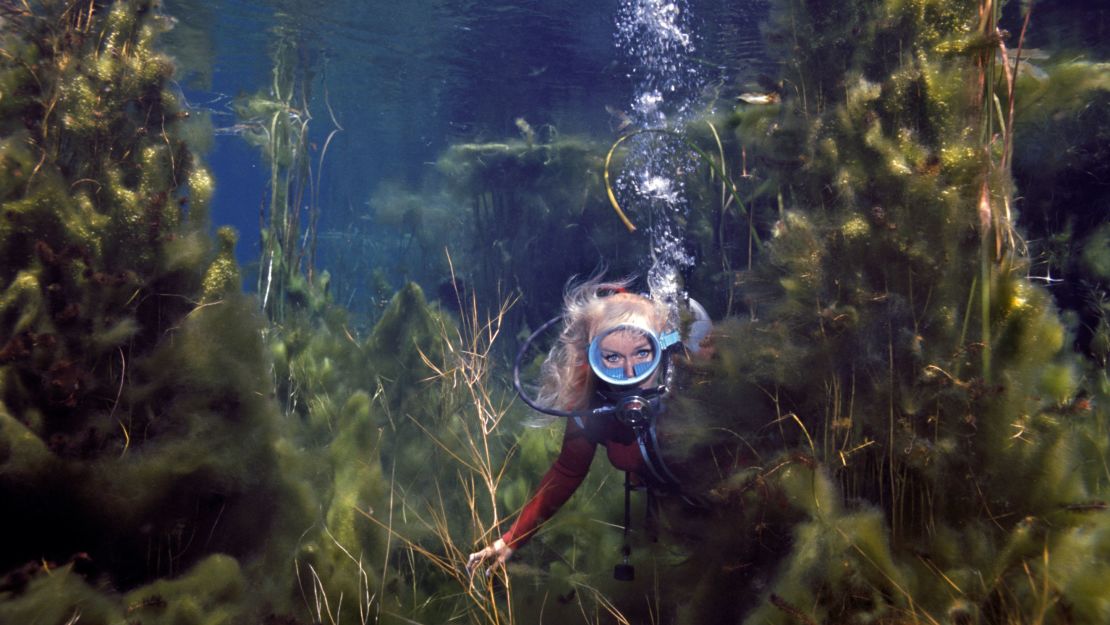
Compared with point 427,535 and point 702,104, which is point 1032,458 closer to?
point 427,535

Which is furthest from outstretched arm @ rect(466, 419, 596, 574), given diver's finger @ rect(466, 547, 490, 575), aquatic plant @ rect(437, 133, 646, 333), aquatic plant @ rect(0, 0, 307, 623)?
aquatic plant @ rect(437, 133, 646, 333)

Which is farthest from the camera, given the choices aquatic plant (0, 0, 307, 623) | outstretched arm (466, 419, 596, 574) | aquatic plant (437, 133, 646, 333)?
aquatic plant (437, 133, 646, 333)

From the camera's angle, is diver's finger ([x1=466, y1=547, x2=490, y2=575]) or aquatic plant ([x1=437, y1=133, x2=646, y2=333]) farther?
aquatic plant ([x1=437, y1=133, x2=646, y2=333])

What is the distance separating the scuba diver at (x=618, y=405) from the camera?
3.16 meters

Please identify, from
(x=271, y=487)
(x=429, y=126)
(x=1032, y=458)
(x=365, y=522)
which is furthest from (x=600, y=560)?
(x=429, y=126)

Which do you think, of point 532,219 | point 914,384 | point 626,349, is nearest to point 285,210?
point 626,349

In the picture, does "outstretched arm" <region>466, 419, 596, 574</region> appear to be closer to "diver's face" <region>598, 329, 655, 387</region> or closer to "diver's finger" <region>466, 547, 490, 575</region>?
"diver's finger" <region>466, 547, 490, 575</region>

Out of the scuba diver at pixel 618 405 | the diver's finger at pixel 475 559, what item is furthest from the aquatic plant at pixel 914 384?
the diver's finger at pixel 475 559

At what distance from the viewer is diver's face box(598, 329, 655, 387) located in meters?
3.41

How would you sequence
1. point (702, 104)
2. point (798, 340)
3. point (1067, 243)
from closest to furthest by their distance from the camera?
point (798, 340) < point (1067, 243) < point (702, 104)

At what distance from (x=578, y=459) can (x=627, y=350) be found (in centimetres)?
66

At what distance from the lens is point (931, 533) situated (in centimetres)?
216

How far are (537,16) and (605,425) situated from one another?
14.7 m

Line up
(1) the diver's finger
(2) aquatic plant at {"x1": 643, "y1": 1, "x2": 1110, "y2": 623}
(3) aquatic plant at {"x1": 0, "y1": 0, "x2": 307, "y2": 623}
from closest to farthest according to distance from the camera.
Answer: (2) aquatic plant at {"x1": 643, "y1": 1, "x2": 1110, "y2": 623} → (3) aquatic plant at {"x1": 0, "y1": 0, "x2": 307, "y2": 623} → (1) the diver's finger
